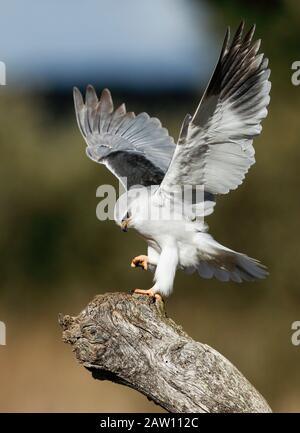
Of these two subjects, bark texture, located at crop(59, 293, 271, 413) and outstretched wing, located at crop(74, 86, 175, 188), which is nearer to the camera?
bark texture, located at crop(59, 293, 271, 413)

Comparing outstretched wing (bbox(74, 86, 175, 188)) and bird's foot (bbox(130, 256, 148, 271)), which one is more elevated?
outstretched wing (bbox(74, 86, 175, 188))

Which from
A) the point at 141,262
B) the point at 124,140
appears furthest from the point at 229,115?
the point at 124,140

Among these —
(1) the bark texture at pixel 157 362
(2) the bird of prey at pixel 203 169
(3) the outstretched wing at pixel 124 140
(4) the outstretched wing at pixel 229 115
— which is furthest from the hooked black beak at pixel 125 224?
(1) the bark texture at pixel 157 362

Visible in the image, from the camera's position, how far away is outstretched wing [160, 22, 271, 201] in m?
4.61

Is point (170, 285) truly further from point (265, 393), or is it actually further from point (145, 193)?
point (265, 393)

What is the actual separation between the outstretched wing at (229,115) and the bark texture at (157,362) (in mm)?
915

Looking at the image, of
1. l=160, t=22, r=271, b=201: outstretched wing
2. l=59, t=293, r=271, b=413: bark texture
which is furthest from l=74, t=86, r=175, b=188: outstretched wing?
l=59, t=293, r=271, b=413: bark texture

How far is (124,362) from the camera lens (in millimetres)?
4203

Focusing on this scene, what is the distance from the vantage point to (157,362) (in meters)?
4.19

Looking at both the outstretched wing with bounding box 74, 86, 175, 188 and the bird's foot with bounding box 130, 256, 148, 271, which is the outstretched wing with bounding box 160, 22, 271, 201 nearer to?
the bird's foot with bounding box 130, 256, 148, 271

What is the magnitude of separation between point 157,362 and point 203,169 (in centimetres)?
113

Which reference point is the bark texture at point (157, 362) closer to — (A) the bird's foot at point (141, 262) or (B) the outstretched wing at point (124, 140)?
(A) the bird's foot at point (141, 262)

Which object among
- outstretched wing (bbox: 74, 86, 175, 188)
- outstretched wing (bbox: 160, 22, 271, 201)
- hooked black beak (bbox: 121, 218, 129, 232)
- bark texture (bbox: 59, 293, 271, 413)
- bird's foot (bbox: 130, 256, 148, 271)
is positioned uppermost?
outstretched wing (bbox: 74, 86, 175, 188)

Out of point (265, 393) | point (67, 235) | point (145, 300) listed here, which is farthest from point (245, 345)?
point (145, 300)
